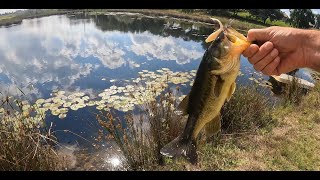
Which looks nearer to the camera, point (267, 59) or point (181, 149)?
point (181, 149)

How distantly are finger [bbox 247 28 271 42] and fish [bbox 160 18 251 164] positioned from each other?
0.72m

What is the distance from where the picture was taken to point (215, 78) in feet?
7.49

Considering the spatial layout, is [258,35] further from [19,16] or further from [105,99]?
[19,16]

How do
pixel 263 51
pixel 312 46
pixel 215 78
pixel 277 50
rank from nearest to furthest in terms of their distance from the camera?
pixel 215 78, pixel 263 51, pixel 277 50, pixel 312 46

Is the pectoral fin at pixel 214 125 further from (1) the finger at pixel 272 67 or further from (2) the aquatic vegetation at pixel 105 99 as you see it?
(2) the aquatic vegetation at pixel 105 99

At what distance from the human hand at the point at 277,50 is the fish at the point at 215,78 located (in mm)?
618

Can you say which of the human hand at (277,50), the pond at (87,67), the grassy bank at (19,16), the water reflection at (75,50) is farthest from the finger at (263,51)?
the grassy bank at (19,16)

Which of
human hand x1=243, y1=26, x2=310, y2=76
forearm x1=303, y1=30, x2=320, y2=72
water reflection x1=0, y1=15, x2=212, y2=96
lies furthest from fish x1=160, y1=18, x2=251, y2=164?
water reflection x1=0, y1=15, x2=212, y2=96

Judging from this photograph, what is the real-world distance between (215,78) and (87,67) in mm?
10642

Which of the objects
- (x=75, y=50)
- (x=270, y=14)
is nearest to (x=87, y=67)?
(x=75, y=50)

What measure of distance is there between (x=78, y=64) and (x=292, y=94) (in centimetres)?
779

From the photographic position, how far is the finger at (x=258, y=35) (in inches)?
117
